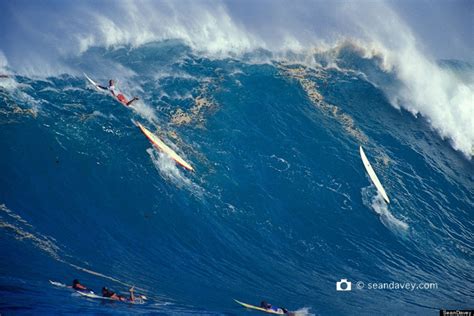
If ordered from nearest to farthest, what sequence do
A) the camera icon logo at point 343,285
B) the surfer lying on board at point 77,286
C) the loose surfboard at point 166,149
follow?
the surfer lying on board at point 77,286, the camera icon logo at point 343,285, the loose surfboard at point 166,149

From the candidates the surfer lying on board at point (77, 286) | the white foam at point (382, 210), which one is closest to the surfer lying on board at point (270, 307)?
the white foam at point (382, 210)

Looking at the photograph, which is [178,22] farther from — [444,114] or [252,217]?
[444,114]

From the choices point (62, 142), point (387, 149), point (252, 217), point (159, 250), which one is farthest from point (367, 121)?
point (62, 142)

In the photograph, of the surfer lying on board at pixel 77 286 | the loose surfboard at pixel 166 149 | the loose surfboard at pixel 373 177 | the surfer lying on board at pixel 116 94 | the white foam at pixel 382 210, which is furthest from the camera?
the surfer lying on board at pixel 116 94

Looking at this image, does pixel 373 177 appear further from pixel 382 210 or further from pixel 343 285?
pixel 343 285

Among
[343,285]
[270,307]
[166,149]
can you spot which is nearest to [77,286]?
[166,149]

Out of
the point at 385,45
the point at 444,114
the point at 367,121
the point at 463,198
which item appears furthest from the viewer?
the point at 385,45

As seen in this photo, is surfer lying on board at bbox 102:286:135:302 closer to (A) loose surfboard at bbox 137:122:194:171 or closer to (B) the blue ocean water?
(B) the blue ocean water

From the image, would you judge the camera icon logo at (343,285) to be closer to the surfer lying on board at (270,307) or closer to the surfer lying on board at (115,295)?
the surfer lying on board at (270,307)
